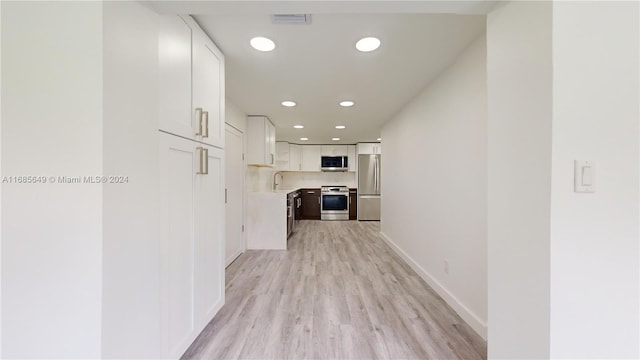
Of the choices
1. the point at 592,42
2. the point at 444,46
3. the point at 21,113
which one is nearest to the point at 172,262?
the point at 21,113

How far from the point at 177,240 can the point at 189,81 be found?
922 millimetres

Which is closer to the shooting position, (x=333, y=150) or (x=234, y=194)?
(x=234, y=194)

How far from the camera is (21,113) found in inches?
35.0

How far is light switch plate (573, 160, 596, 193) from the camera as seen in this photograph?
33.6 inches

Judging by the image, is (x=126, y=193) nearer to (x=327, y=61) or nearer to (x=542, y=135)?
(x=542, y=135)

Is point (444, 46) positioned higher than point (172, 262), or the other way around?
point (444, 46)

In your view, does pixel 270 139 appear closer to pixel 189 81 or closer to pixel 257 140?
pixel 257 140

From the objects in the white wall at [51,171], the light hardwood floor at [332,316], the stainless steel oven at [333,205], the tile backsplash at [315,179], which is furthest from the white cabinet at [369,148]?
the white wall at [51,171]

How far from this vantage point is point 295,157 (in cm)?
717

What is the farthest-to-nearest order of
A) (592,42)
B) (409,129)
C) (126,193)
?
(409,129), (126,193), (592,42)

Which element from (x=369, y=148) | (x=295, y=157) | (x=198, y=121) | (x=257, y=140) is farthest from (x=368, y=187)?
(x=198, y=121)

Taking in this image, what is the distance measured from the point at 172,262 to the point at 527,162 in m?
1.68

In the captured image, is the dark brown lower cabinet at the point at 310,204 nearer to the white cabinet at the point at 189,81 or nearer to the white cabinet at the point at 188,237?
the white cabinet at the point at 188,237

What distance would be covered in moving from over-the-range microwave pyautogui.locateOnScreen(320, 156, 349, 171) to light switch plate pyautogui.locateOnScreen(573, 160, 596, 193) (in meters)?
6.37
